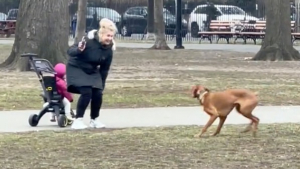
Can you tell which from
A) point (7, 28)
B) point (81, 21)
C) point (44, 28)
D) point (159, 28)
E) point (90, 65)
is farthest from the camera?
point (7, 28)

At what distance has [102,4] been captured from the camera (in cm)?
5591

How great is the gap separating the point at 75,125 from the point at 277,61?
14916mm

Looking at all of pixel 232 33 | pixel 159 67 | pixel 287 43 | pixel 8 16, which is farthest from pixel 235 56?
pixel 8 16

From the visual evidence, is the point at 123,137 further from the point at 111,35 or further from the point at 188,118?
the point at 188,118

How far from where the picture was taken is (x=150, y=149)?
368 inches

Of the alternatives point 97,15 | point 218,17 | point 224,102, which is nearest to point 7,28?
point 97,15

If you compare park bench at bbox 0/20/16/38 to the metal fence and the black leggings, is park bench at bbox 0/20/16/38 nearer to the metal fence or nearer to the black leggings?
the metal fence

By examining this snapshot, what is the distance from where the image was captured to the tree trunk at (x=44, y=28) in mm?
19750

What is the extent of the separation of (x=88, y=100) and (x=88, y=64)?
0.45 m

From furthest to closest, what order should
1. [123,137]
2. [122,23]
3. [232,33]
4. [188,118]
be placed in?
[122,23]
[232,33]
[188,118]
[123,137]

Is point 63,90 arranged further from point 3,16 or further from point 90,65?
point 3,16

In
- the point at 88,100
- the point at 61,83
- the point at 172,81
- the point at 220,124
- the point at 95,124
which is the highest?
the point at 61,83

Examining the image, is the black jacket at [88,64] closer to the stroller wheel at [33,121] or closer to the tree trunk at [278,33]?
the stroller wheel at [33,121]

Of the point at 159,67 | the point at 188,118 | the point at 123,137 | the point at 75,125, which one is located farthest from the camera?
the point at 159,67
